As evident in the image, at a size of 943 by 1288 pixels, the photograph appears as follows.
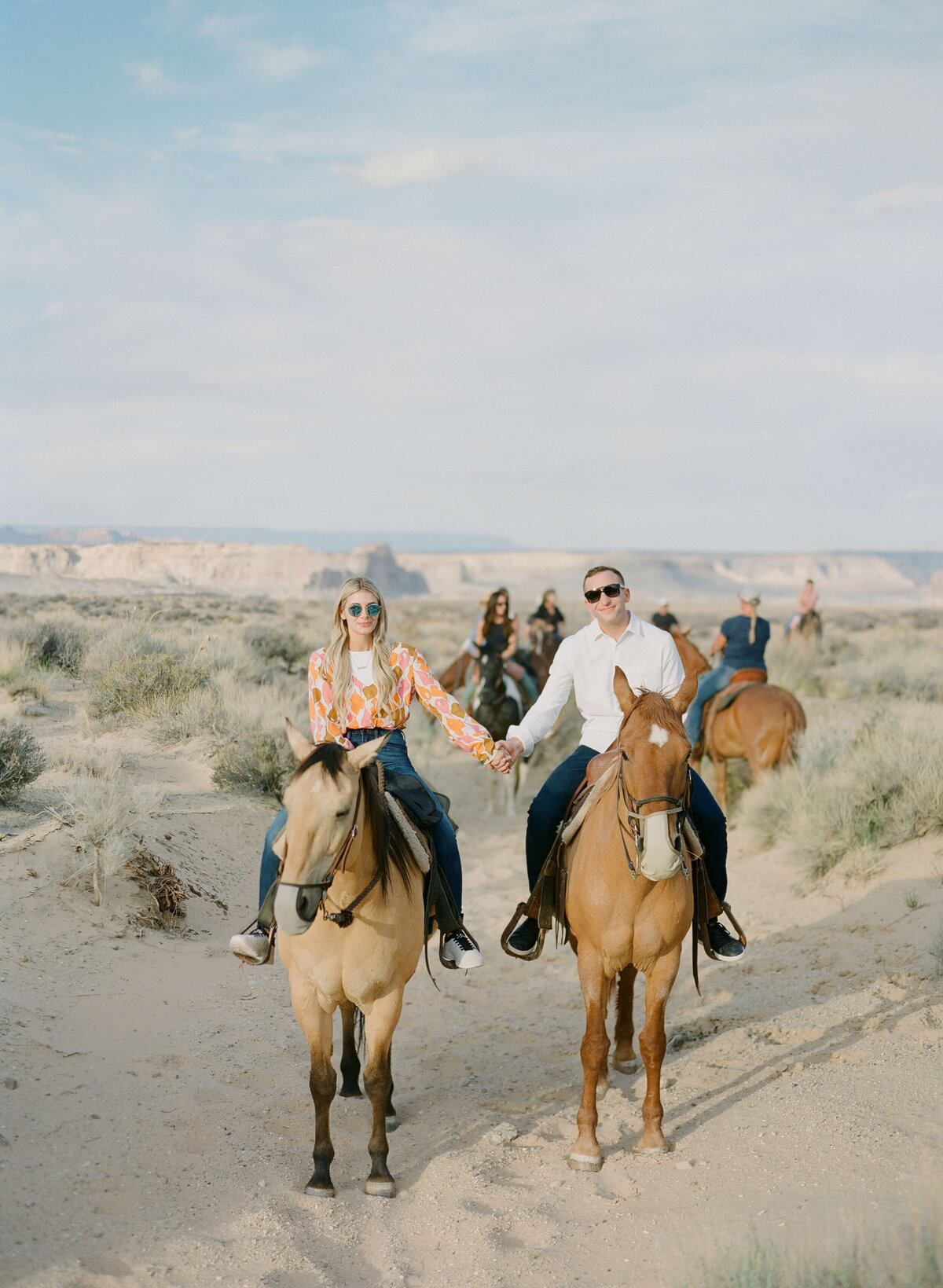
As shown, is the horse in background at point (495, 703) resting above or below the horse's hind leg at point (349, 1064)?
above

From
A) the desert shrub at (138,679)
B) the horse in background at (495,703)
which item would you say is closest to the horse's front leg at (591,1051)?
the desert shrub at (138,679)

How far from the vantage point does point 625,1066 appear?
6.20m

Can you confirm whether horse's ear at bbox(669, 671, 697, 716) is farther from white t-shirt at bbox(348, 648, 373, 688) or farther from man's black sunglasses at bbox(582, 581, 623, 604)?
white t-shirt at bbox(348, 648, 373, 688)

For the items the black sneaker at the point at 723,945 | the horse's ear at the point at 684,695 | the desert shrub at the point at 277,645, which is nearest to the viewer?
the horse's ear at the point at 684,695

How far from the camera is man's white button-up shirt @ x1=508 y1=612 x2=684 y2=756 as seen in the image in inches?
215

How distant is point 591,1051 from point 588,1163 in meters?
0.49

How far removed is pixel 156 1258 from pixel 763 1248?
228 centimetres

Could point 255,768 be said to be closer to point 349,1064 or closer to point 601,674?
point 349,1064

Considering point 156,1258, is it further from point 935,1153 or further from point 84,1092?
point 935,1153

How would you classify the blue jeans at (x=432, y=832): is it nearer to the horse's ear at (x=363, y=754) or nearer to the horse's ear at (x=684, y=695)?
the horse's ear at (x=363, y=754)

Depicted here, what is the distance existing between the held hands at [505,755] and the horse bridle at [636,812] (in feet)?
2.38

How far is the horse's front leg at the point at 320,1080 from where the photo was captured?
4.50 metres

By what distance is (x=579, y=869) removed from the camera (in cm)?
516

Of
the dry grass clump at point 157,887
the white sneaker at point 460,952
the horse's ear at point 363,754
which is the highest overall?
the horse's ear at point 363,754
